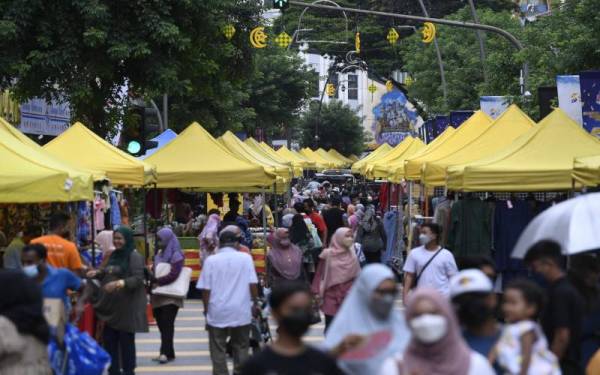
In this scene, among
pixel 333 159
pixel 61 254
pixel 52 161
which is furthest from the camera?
pixel 333 159

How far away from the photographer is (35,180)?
12.6 metres

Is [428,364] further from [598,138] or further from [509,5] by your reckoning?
[509,5]

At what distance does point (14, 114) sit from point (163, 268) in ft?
51.6

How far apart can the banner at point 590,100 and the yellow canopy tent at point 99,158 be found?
650cm

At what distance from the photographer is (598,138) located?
17734 millimetres

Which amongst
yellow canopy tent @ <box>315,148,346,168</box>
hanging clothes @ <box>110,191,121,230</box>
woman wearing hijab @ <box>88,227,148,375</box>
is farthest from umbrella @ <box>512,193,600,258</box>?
yellow canopy tent @ <box>315,148,346,168</box>

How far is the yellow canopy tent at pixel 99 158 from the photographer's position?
18.7 metres

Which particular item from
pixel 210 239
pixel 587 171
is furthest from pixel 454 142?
pixel 587 171

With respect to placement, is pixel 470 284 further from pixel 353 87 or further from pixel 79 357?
pixel 353 87

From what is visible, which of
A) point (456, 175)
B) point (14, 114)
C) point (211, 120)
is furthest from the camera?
point (211, 120)

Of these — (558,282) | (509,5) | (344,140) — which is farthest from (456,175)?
(344,140)

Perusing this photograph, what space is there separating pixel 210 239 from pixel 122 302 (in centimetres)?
436

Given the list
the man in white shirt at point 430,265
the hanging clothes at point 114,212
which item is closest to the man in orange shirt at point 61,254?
the man in white shirt at point 430,265

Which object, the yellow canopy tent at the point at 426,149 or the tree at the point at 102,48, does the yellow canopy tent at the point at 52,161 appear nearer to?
the tree at the point at 102,48
